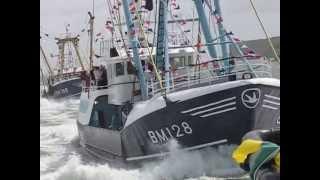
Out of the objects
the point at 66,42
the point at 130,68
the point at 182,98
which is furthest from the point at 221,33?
the point at 66,42

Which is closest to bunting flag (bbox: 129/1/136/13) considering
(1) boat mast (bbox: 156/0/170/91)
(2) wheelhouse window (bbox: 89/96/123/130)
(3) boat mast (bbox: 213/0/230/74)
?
(1) boat mast (bbox: 156/0/170/91)

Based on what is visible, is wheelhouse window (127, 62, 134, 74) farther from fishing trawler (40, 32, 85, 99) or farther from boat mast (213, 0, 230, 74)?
fishing trawler (40, 32, 85, 99)

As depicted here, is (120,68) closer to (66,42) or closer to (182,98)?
(182,98)

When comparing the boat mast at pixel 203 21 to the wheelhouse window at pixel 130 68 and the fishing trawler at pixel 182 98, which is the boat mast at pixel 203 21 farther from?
the wheelhouse window at pixel 130 68

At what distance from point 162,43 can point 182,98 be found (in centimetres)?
159

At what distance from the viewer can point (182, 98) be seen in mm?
7566

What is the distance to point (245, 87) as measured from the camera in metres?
7.32

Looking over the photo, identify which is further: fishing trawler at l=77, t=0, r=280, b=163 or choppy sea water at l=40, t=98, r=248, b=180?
choppy sea water at l=40, t=98, r=248, b=180

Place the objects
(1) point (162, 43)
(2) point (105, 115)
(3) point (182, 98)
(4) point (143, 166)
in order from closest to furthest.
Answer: (3) point (182, 98)
(4) point (143, 166)
(1) point (162, 43)
(2) point (105, 115)

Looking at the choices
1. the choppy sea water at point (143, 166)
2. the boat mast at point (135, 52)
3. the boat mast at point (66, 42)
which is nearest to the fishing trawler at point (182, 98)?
the boat mast at point (135, 52)

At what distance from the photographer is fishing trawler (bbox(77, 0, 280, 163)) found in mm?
7316
